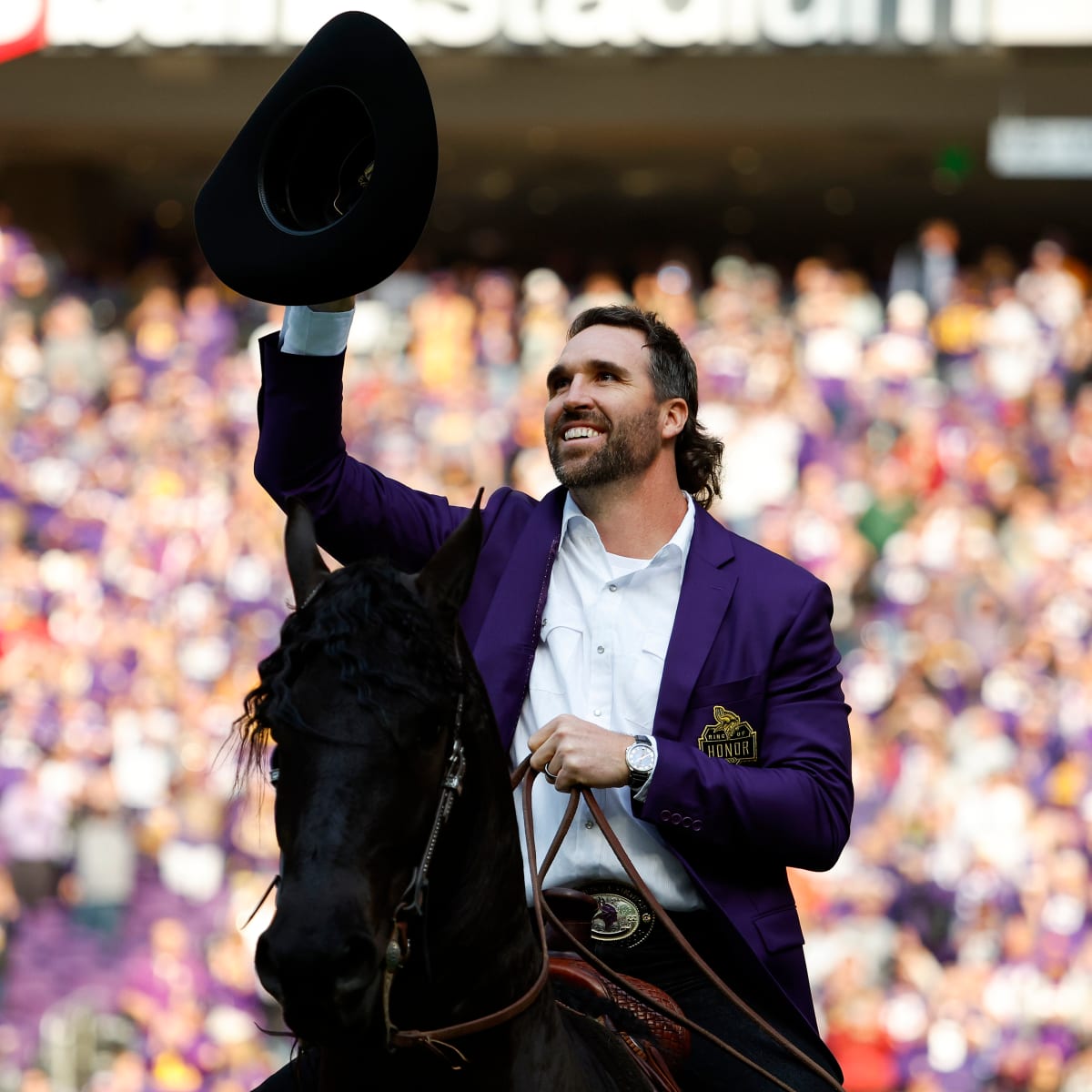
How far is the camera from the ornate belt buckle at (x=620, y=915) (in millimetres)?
3141

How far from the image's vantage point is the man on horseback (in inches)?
118

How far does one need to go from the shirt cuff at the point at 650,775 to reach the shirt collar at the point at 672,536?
23.0 inches

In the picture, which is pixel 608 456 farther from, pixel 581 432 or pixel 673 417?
pixel 673 417

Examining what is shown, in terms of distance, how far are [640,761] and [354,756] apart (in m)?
0.83

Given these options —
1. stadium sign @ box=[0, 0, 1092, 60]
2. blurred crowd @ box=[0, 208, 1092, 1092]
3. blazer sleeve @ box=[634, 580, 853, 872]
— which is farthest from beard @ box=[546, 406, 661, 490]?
stadium sign @ box=[0, 0, 1092, 60]

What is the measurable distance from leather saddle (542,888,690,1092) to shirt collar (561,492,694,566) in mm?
727

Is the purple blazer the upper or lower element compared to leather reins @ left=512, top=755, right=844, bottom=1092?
upper

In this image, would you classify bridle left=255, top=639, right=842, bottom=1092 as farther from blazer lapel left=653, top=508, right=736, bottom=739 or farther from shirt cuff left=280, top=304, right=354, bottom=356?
shirt cuff left=280, top=304, right=354, bottom=356

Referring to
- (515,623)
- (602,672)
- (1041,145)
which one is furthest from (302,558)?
(1041,145)

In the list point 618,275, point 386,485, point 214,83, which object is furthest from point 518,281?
point 386,485

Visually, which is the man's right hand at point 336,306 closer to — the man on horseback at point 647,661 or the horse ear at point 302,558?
the man on horseback at point 647,661

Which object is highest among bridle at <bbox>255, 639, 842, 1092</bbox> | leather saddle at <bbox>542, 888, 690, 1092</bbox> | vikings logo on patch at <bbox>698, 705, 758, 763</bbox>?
vikings logo on patch at <bbox>698, 705, 758, 763</bbox>

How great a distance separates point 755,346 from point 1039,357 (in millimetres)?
2082

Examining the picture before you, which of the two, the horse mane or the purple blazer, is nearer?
the horse mane
